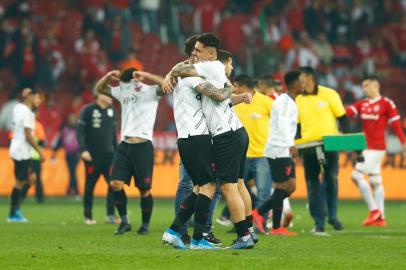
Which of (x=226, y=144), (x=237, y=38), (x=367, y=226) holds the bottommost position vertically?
(x=367, y=226)

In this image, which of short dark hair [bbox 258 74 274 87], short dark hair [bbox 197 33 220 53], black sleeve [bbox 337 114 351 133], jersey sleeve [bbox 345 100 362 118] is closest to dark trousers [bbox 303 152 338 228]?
black sleeve [bbox 337 114 351 133]

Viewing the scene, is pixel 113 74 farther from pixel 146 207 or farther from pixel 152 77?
pixel 146 207

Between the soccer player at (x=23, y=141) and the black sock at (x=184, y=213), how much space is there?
24.9 ft

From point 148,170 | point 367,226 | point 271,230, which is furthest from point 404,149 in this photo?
→ point 148,170

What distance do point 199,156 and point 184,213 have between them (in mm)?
771

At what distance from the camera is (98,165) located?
20.2 metres

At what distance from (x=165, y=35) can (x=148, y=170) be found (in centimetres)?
1744

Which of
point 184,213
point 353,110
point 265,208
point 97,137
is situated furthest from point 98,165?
point 184,213

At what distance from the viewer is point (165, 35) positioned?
3331 cm

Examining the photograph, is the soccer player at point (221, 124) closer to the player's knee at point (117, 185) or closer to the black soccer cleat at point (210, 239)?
the black soccer cleat at point (210, 239)

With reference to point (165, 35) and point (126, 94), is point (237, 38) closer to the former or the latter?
point (165, 35)

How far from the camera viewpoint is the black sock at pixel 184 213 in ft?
42.6

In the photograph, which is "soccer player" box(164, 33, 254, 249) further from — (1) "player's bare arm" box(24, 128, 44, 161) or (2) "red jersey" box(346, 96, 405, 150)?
(1) "player's bare arm" box(24, 128, 44, 161)

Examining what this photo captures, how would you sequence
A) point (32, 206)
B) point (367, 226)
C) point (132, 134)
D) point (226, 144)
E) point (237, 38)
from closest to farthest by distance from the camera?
point (226, 144), point (132, 134), point (367, 226), point (32, 206), point (237, 38)
